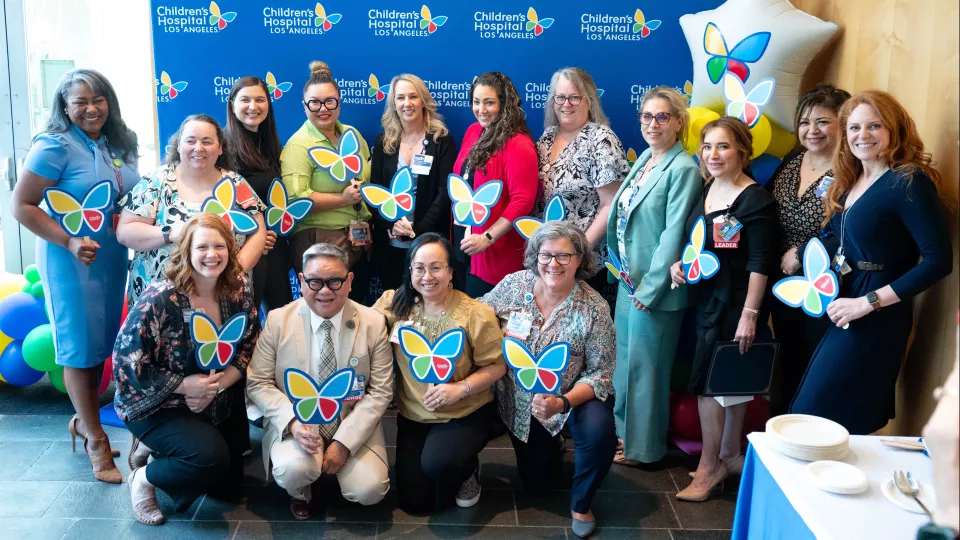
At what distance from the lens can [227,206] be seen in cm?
338

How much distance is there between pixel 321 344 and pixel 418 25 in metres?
2.00

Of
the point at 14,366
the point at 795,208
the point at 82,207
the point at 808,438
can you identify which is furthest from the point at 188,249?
the point at 795,208

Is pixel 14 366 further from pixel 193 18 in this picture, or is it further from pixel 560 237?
pixel 560 237

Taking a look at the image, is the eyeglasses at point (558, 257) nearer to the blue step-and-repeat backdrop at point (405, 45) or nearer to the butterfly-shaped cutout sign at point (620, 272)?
the butterfly-shaped cutout sign at point (620, 272)

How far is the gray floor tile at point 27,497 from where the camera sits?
316 centimetres

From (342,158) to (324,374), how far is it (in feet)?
3.66

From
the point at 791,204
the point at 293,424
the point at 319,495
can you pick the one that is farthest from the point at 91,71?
the point at 791,204

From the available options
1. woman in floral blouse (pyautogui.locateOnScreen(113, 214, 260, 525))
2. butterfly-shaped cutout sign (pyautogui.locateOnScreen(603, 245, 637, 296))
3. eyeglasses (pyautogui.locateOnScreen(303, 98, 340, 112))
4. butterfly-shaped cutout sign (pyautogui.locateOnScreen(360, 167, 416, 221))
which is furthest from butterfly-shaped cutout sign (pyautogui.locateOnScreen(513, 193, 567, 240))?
woman in floral blouse (pyautogui.locateOnScreen(113, 214, 260, 525))

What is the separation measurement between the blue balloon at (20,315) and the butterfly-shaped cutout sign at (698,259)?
10.0 feet

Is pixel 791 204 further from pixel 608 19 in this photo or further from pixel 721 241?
pixel 608 19

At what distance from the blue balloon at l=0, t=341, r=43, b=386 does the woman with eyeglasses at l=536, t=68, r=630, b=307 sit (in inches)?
104

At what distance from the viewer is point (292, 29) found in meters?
4.39

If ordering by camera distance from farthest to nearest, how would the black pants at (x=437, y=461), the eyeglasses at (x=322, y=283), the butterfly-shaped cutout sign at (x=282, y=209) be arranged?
the butterfly-shaped cutout sign at (x=282, y=209)
the black pants at (x=437, y=461)
the eyeglasses at (x=322, y=283)

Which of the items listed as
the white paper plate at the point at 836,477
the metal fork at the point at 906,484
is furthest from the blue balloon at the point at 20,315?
the metal fork at the point at 906,484
